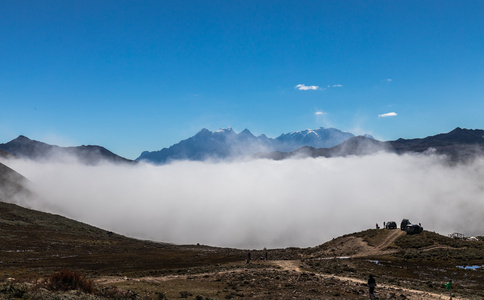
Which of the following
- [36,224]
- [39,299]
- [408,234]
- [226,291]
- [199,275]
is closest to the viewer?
[39,299]

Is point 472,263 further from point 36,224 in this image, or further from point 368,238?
point 36,224

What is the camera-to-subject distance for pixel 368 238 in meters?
79.1

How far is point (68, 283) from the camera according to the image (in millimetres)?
25781

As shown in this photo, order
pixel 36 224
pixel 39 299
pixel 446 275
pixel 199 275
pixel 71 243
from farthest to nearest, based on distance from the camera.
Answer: pixel 36 224 < pixel 71 243 < pixel 446 275 < pixel 199 275 < pixel 39 299

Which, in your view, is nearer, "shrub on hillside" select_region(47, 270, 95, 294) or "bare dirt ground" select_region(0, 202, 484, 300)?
"shrub on hillside" select_region(47, 270, 95, 294)

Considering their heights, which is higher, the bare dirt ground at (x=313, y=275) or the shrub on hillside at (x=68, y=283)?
the shrub on hillside at (x=68, y=283)

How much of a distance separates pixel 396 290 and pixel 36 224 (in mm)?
164137

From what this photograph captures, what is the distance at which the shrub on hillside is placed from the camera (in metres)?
25.2

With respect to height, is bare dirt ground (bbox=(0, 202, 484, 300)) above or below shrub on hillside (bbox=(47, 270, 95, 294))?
below

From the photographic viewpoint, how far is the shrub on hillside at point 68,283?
25156 mm

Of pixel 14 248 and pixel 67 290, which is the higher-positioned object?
pixel 67 290

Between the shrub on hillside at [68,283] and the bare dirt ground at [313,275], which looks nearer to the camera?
the shrub on hillside at [68,283]

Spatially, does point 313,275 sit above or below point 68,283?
below

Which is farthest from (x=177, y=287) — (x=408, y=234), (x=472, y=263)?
(x=408, y=234)
